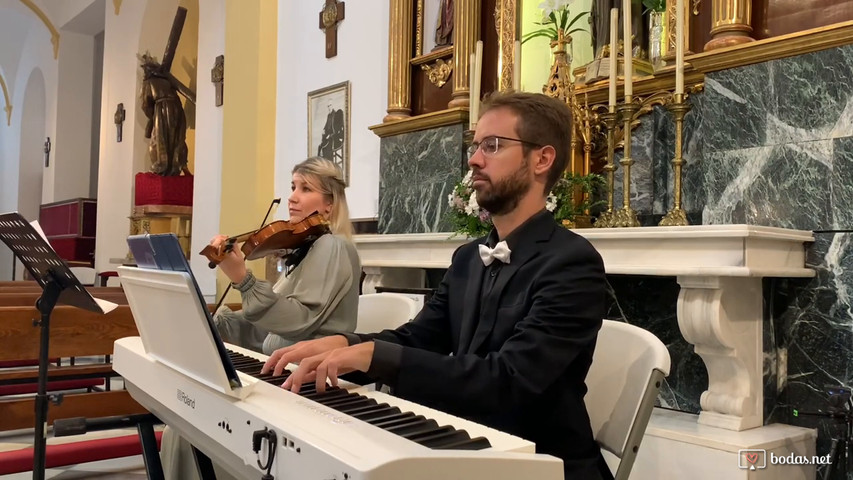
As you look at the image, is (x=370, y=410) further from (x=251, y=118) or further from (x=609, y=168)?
(x=251, y=118)

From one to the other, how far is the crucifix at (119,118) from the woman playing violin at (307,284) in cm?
785

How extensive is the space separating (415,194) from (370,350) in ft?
10.9

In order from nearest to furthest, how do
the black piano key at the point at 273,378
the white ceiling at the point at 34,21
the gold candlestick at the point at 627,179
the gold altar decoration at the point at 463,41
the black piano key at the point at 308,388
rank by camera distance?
the black piano key at the point at 308,388 < the black piano key at the point at 273,378 < the gold candlestick at the point at 627,179 < the gold altar decoration at the point at 463,41 < the white ceiling at the point at 34,21

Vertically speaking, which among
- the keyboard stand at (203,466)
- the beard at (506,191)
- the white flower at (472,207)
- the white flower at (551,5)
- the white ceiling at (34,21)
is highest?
the white ceiling at (34,21)

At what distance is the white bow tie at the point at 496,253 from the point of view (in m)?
1.77

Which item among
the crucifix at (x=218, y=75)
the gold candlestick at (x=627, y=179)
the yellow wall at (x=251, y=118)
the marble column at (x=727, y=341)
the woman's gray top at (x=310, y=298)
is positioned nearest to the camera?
the woman's gray top at (x=310, y=298)

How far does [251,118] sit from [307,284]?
409 cm

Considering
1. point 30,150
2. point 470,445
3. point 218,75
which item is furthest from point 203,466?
point 30,150

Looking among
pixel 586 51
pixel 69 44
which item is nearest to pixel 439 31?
pixel 586 51

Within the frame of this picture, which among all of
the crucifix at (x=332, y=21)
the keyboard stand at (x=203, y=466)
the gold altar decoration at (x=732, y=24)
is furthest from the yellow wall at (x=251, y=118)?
the keyboard stand at (x=203, y=466)

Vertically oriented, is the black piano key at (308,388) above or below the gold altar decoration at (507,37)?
below

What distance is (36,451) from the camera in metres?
2.43

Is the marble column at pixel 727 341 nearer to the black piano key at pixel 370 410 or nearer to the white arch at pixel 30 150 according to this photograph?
the black piano key at pixel 370 410

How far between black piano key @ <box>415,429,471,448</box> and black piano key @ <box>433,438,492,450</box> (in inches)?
0.5
